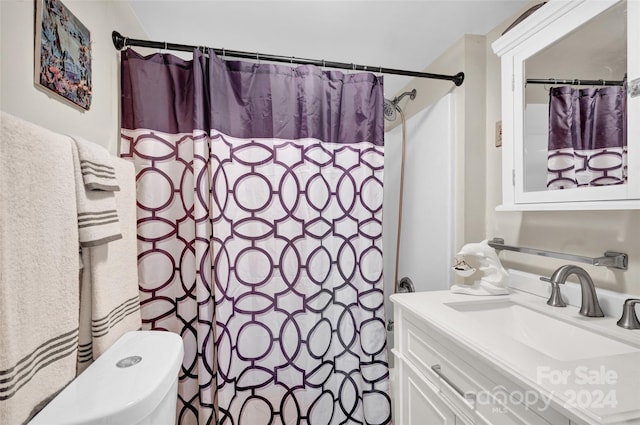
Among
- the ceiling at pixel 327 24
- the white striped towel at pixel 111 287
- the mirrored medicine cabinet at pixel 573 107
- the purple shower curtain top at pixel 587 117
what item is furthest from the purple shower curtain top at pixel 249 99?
the purple shower curtain top at pixel 587 117

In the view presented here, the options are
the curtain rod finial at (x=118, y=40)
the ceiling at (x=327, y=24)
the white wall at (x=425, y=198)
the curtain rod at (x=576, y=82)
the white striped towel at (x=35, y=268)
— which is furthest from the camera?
the white wall at (x=425, y=198)

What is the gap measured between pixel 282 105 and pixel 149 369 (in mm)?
1197

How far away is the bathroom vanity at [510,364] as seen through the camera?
1.83 feet

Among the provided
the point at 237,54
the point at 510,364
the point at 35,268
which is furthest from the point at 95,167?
the point at 510,364

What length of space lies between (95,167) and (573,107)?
160cm

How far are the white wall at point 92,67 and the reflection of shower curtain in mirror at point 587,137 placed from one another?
5.53 ft

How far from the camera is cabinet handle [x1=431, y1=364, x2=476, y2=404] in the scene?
2.57 feet

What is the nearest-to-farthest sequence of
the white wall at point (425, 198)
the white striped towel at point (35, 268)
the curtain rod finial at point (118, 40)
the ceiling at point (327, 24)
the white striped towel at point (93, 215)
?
the white striped towel at point (35, 268) < the white striped towel at point (93, 215) < the curtain rod finial at point (118, 40) < the ceiling at point (327, 24) < the white wall at point (425, 198)

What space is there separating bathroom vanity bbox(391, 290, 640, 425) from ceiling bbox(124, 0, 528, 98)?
1.37 meters

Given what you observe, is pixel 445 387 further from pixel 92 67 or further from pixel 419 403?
pixel 92 67

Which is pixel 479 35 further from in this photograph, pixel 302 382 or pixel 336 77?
pixel 302 382

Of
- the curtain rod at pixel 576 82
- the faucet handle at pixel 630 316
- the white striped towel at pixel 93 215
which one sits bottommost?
the faucet handle at pixel 630 316

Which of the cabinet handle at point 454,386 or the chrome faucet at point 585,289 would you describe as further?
the chrome faucet at point 585,289

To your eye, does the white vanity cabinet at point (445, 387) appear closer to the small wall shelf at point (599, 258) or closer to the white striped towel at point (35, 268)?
the small wall shelf at point (599, 258)
